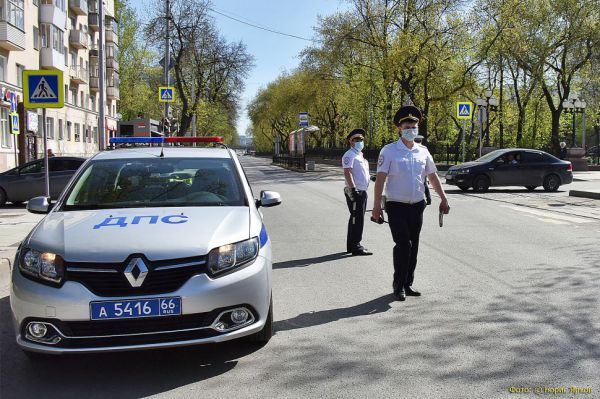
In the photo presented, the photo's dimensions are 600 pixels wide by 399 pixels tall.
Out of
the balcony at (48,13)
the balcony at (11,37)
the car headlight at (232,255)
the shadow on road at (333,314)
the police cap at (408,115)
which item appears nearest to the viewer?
the car headlight at (232,255)

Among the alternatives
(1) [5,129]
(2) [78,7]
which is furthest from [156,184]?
(2) [78,7]

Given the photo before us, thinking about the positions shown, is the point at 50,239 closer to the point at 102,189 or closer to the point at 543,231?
the point at 102,189

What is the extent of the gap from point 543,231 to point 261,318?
8609mm

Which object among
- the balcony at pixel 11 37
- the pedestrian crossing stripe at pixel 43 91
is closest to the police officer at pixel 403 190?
the pedestrian crossing stripe at pixel 43 91

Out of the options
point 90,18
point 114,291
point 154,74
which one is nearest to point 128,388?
point 114,291

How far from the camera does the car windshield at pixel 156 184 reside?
195 inches

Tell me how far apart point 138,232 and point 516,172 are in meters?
19.0

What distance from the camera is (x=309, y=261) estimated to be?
27.2 feet

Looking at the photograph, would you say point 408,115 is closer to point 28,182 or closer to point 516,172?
point 28,182

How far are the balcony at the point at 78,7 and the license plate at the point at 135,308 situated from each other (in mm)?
50537

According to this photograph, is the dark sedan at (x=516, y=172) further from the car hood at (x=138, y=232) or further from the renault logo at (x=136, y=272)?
the renault logo at (x=136, y=272)

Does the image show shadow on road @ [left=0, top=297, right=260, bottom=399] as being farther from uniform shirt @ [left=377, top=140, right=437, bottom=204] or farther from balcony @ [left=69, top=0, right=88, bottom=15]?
balcony @ [left=69, top=0, right=88, bottom=15]

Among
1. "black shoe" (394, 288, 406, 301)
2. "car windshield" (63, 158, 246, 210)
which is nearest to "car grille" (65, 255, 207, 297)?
"car windshield" (63, 158, 246, 210)

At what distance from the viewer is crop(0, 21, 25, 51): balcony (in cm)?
2958
